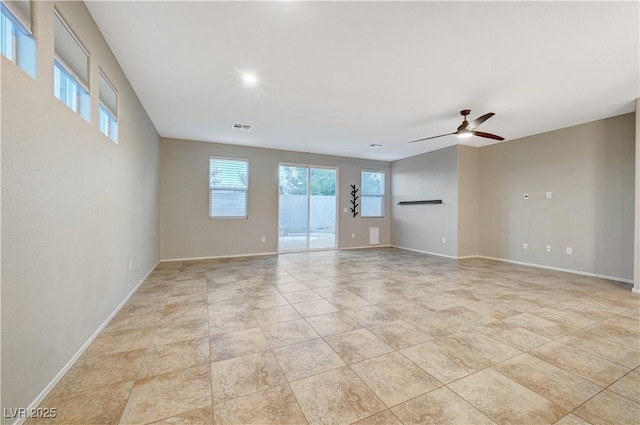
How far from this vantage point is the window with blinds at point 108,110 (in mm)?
2450

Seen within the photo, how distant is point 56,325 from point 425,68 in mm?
3782

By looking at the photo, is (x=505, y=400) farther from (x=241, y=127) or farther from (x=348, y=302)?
(x=241, y=127)

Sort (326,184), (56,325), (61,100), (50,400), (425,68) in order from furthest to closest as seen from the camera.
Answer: (326,184)
(425,68)
(61,100)
(56,325)
(50,400)

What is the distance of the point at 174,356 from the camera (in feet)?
6.51

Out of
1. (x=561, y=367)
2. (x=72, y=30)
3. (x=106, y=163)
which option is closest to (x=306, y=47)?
(x=72, y=30)

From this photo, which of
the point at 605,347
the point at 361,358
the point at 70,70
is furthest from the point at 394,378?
the point at 70,70

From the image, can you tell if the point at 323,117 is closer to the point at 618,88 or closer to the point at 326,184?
the point at 326,184

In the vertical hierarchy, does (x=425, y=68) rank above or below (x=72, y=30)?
above

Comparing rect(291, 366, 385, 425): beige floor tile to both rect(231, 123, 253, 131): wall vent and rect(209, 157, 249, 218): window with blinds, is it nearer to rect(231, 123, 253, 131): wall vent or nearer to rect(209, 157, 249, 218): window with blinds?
rect(231, 123, 253, 131): wall vent

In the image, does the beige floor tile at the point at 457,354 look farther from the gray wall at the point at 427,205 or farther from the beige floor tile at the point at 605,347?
the gray wall at the point at 427,205

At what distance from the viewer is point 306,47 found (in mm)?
2469

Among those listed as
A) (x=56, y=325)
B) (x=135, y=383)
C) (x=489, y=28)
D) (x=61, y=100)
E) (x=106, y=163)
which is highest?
(x=489, y=28)

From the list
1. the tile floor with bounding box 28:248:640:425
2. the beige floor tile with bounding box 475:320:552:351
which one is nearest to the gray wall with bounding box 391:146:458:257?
the tile floor with bounding box 28:248:640:425

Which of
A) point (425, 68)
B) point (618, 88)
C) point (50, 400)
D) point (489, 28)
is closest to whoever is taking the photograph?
point (50, 400)
